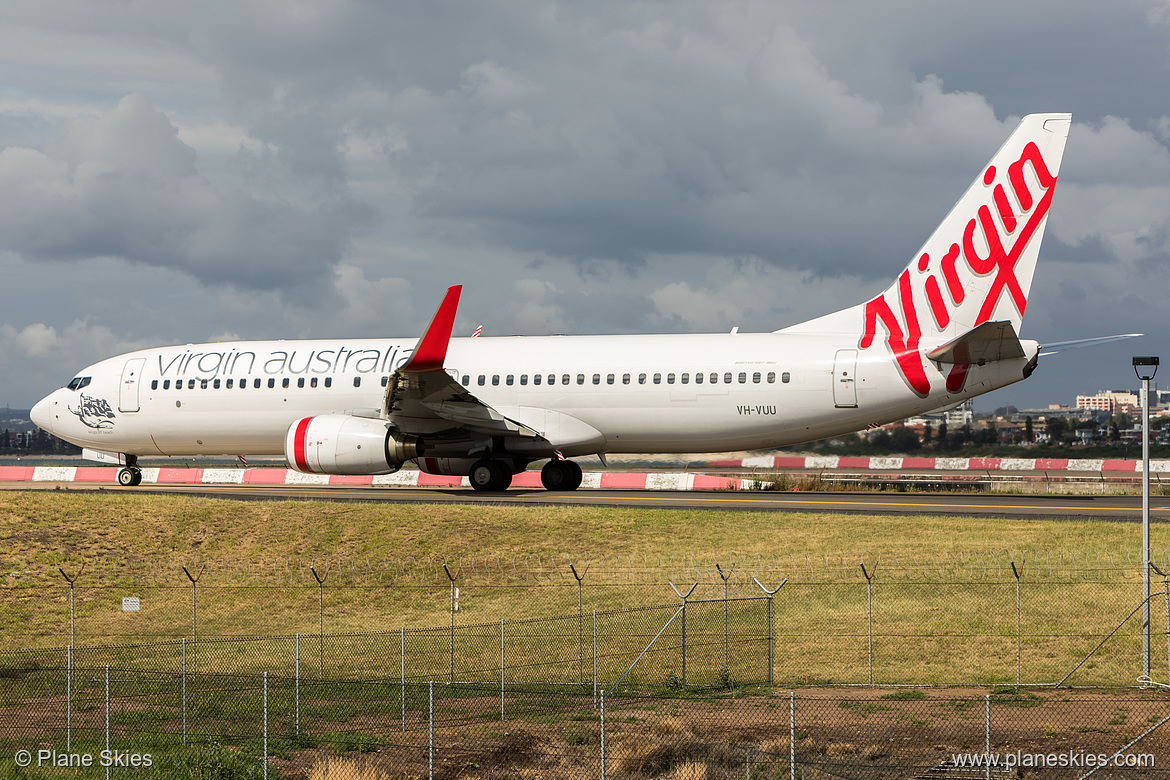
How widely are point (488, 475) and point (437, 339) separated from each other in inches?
218

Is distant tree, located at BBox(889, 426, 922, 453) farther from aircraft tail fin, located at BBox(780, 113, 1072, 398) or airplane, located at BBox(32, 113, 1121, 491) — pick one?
aircraft tail fin, located at BBox(780, 113, 1072, 398)

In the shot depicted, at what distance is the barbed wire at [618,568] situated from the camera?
21734mm

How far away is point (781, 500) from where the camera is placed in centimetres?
3134

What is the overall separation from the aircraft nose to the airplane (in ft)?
10.1

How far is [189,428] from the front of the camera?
118 ft

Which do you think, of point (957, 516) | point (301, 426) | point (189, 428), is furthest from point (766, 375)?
point (189, 428)

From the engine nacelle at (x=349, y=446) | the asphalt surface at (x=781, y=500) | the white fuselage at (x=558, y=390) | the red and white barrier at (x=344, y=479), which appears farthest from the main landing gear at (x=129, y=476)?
the engine nacelle at (x=349, y=446)

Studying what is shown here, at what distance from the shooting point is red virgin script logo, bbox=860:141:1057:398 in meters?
28.7

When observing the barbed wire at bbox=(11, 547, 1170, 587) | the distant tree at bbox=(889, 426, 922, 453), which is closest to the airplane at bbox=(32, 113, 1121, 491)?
the barbed wire at bbox=(11, 547, 1170, 587)

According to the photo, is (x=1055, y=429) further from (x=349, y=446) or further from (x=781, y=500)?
(x=349, y=446)

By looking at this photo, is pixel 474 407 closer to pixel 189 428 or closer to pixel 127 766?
pixel 189 428

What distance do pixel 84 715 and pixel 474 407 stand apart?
16.5 meters

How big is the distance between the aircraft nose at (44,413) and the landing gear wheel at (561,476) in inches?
683

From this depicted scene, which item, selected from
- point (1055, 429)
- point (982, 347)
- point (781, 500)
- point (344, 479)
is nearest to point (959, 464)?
point (1055, 429)
